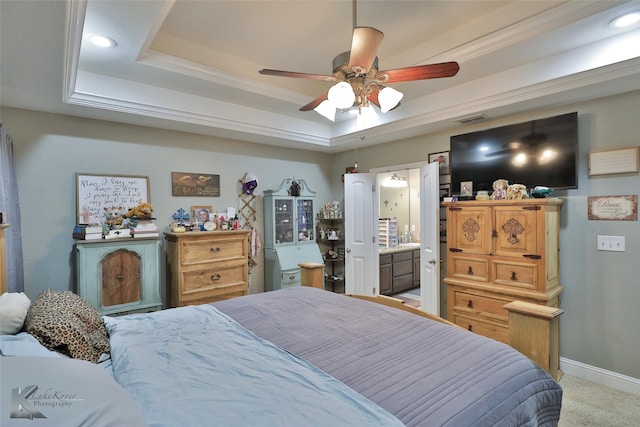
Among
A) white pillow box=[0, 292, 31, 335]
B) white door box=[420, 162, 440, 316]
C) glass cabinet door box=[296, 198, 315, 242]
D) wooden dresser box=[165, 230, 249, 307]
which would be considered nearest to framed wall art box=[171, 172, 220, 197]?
wooden dresser box=[165, 230, 249, 307]

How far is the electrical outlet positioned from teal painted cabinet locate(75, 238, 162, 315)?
12.8ft

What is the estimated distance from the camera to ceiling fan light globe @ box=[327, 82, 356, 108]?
5.91 ft

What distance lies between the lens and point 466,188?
335 centimetres

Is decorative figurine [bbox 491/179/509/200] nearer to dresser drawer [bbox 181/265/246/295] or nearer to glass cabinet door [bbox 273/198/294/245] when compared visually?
glass cabinet door [bbox 273/198/294/245]

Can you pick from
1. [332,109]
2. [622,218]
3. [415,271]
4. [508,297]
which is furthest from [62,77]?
[415,271]

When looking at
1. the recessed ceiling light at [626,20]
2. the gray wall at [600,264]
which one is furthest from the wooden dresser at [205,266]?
the recessed ceiling light at [626,20]

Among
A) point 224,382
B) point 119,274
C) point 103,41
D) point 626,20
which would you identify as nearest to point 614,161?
point 626,20

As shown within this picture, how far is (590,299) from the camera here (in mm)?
2752

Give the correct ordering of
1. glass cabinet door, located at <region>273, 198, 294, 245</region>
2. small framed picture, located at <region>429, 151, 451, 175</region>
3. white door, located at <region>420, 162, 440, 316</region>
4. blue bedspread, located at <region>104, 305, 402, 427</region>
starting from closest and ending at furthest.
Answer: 1. blue bedspread, located at <region>104, 305, 402, 427</region>
2. white door, located at <region>420, 162, 440, 316</region>
3. small framed picture, located at <region>429, 151, 451, 175</region>
4. glass cabinet door, located at <region>273, 198, 294, 245</region>

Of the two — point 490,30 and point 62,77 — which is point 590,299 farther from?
point 62,77

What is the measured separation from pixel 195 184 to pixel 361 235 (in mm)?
2177

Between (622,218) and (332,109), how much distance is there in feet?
8.08

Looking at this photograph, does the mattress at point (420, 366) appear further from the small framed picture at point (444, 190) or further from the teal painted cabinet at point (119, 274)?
the small framed picture at point (444, 190)

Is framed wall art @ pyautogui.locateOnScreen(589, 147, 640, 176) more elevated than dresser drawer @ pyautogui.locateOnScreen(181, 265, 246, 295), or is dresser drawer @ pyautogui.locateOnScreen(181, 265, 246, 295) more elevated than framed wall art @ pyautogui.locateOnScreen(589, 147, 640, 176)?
framed wall art @ pyautogui.locateOnScreen(589, 147, 640, 176)
